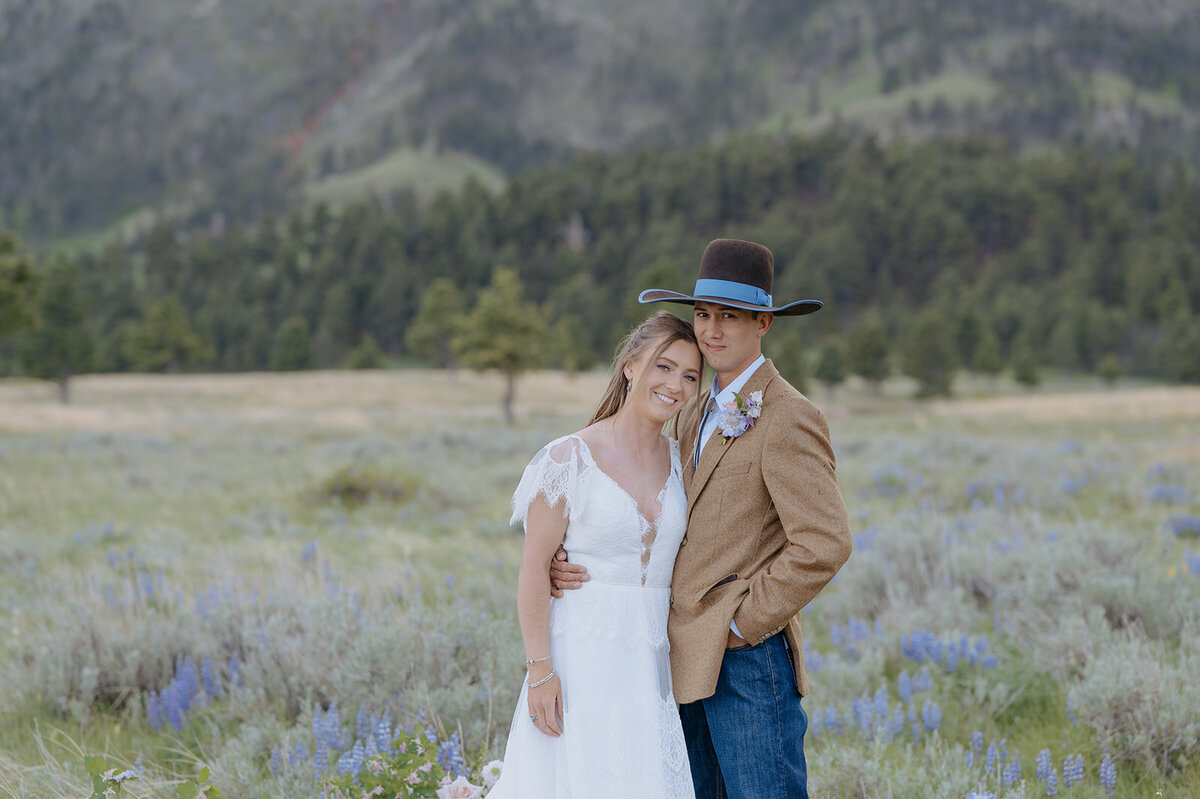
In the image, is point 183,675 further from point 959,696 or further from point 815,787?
point 959,696

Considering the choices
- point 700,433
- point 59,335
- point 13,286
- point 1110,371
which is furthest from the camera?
point 1110,371

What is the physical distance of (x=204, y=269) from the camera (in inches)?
4205

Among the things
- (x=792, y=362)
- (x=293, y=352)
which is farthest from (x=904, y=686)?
(x=293, y=352)

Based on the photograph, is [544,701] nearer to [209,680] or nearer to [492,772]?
[492,772]

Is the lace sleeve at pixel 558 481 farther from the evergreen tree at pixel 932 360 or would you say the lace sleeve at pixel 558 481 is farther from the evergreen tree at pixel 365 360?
the evergreen tree at pixel 365 360

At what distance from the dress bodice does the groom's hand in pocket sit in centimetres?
3

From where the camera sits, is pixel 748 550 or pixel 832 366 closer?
pixel 748 550

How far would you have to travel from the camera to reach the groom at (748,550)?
2.47 metres

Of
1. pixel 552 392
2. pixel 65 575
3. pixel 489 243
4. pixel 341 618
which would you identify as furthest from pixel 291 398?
pixel 489 243

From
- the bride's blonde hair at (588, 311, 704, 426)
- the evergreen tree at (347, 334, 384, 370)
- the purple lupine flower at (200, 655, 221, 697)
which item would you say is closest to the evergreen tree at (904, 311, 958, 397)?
the evergreen tree at (347, 334, 384, 370)

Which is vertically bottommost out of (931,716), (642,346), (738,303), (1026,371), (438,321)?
(1026,371)

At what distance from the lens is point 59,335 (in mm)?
44531

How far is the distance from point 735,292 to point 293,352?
79.3m

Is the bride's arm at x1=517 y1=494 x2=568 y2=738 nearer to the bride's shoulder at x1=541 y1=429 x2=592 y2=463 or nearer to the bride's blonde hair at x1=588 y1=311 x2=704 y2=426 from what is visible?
the bride's shoulder at x1=541 y1=429 x2=592 y2=463
